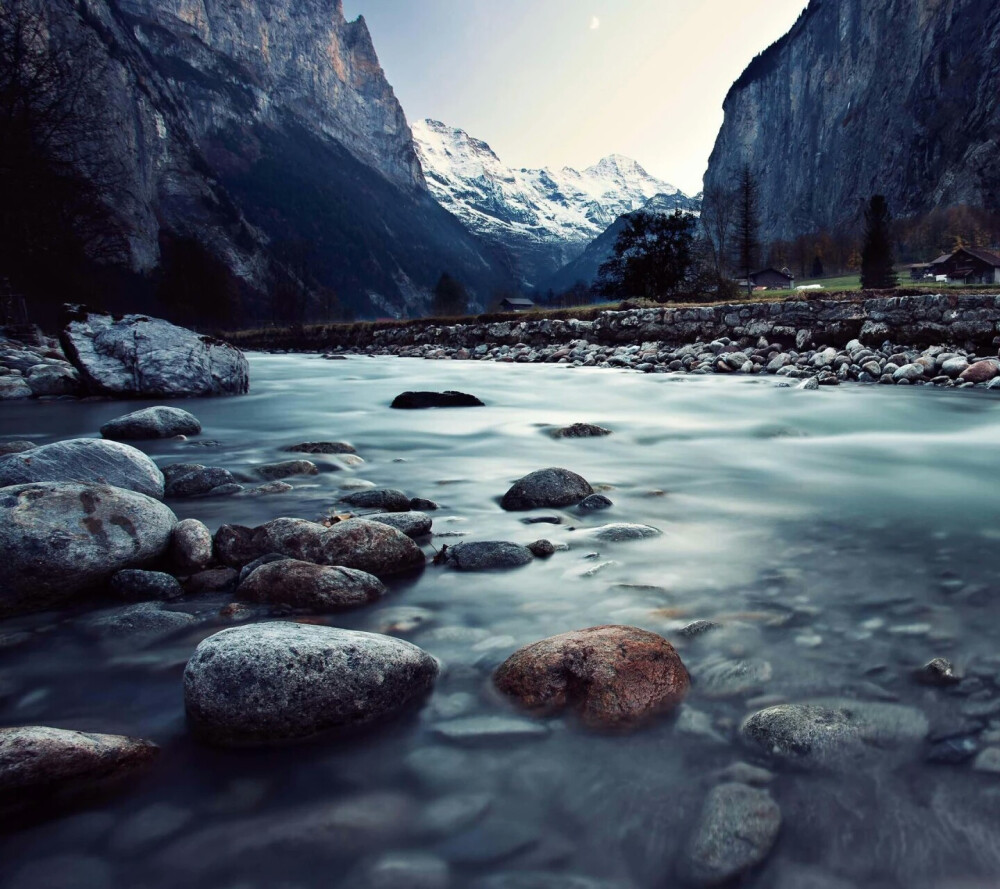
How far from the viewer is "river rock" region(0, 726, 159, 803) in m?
1.67

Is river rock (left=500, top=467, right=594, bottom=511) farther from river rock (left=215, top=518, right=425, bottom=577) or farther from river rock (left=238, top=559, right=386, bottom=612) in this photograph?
river rock (left=238, top=559, right=386, bottom=612)

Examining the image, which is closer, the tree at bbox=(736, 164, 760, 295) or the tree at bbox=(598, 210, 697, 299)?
the tree at bbox=(598, 210, 697, 299)

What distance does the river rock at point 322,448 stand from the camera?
6.74m

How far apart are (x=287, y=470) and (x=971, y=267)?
74618 millimetres

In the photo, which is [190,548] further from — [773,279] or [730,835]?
[773,279]

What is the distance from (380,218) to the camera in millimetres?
188250

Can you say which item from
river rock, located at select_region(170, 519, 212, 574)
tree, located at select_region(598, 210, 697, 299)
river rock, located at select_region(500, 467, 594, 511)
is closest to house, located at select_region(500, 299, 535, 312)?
tree, located at select_region(598, 210, 697, 299)

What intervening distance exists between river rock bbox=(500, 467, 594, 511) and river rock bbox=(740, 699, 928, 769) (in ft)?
8.39

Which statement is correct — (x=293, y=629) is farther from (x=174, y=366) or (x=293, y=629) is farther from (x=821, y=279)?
(x=821, y=279)

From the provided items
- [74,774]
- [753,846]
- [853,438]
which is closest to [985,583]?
[753,846]

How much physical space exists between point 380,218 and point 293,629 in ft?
659

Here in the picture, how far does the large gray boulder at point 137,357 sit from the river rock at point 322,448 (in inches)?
245

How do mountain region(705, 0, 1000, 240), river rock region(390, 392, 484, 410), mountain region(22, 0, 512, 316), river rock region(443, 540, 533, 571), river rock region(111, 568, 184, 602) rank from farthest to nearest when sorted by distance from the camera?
1. mountain region(705, 0, 1000, 240)
2. mountain region(22, 0, 512, 316)
3. river rock region(390, 392, 484, 410)
4. river rock region(443, 540, 533, 571)
5. river rock region(111, 568, 184, 602)

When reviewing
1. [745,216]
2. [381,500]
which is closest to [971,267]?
[745,216]
